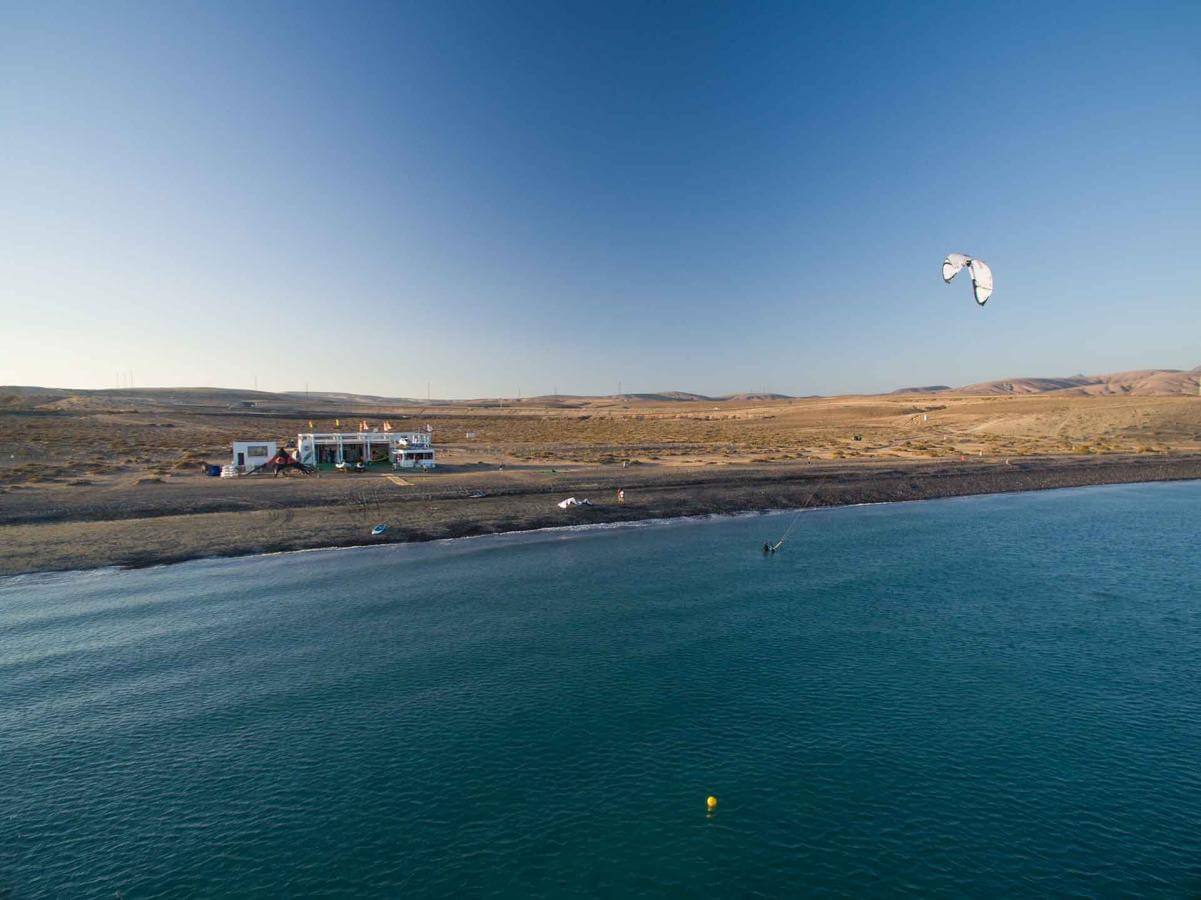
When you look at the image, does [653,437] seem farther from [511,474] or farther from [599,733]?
[599,733]

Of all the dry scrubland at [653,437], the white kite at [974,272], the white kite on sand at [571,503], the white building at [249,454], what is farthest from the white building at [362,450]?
the white kite at [974,272]

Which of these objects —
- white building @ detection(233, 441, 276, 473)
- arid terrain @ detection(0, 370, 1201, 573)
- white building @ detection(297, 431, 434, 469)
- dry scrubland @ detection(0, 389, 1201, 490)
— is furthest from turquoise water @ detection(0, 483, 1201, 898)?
dry scrubland @ detection(0, 389, 1201, 490)

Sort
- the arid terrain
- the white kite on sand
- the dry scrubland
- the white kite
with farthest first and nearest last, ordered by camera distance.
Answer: the dry scrubland < the white kite on sand < the arid terrain < the white kite

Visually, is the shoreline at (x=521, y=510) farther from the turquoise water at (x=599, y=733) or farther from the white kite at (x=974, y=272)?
the white kite at (x=974, y=272)

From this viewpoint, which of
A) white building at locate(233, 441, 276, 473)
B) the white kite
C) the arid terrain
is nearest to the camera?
the white kite

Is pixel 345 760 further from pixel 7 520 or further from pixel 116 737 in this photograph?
pixel 7 520

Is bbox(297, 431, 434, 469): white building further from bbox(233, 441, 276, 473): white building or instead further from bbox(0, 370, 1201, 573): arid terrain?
bbox(233, 441, 276, 473): white building

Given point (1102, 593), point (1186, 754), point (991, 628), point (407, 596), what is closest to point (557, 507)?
point (407, 596)

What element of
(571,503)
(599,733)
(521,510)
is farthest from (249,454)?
(599,733)
